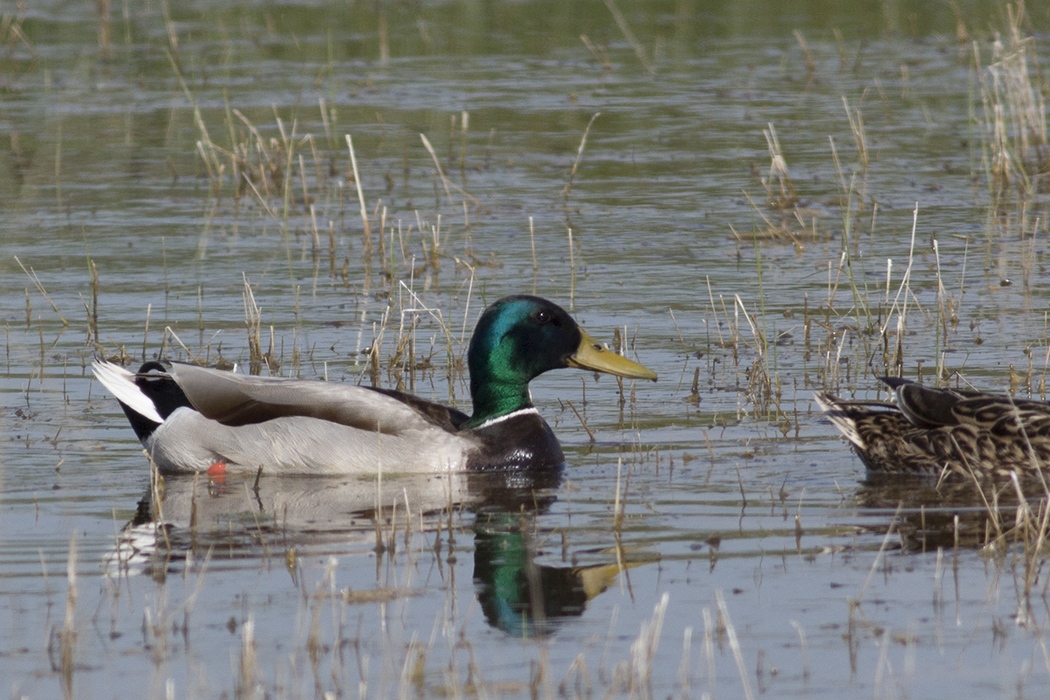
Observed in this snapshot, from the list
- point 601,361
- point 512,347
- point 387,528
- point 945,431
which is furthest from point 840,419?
point 387,528

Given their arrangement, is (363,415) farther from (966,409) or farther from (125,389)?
(966,409)

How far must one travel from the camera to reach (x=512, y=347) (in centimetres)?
935

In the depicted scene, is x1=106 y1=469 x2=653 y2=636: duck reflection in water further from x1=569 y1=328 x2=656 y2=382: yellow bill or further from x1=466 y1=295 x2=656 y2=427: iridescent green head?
x1=569 y1=328 x2=656 y2=382: yellow bill

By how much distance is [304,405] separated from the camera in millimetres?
8953

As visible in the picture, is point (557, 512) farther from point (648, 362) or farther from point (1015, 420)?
point (648, 362)

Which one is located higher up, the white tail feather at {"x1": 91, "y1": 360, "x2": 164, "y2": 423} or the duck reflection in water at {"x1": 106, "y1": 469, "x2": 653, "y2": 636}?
the white tail feather at {"x1": 91, "y1": 360, "x2": 164, "y2": 423}

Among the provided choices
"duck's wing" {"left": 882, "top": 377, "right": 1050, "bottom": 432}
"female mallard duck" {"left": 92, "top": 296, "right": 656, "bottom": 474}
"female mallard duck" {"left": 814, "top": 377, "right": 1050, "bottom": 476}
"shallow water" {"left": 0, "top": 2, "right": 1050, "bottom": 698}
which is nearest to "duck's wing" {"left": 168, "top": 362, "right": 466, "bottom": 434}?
"female mallard duck" {"left": 92, "top": 296, "right": 656, "bottom": 474}

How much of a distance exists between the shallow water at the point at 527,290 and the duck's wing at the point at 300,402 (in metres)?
0.37

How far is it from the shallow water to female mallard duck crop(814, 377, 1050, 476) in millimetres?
233

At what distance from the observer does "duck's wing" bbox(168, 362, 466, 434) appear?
8883 millimetres

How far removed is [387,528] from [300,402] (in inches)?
60.5

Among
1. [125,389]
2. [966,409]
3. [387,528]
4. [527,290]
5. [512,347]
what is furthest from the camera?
[527,290]

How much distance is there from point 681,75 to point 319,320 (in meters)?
10.1

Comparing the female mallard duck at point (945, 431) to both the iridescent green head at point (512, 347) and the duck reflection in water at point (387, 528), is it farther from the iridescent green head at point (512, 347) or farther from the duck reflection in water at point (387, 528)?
the duck reflection in water at point (387, 528)
